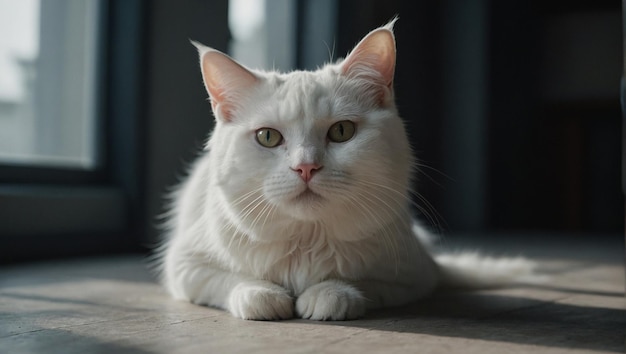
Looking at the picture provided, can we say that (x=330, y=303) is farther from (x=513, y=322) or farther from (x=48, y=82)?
(x=48, y=82)

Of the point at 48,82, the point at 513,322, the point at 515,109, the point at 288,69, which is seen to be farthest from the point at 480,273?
the point at 515,109

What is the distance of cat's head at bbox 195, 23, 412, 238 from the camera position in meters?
1.42

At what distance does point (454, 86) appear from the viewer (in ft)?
20.6

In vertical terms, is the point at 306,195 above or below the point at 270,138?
below

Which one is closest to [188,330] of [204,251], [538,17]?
[204,251]

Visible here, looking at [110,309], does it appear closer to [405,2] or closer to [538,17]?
[405,2]

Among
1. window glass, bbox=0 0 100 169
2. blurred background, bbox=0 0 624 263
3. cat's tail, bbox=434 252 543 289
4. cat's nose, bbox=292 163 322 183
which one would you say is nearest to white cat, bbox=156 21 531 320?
cat's nose, bbox=292 163 322 183

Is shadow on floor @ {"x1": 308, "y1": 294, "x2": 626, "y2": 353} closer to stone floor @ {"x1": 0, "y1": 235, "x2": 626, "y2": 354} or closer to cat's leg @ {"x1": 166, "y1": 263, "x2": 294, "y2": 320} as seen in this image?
stone floor @ {"x1": 0, "y1": 235, "x2": 626, "y2": 354}

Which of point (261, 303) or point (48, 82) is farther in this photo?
point (48, 82)

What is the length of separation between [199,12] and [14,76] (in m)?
1.02

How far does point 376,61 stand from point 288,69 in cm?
298

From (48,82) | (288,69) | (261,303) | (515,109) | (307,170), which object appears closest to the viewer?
(307,170)

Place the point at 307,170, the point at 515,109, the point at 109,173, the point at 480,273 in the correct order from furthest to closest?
the point at 515,109 < the point at 109,173 < the point at 480,273 < the point at 307,170

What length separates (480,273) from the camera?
86.2 inches
